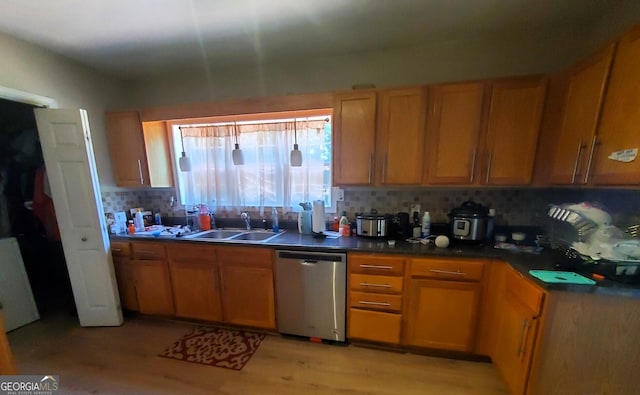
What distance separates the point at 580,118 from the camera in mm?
1470

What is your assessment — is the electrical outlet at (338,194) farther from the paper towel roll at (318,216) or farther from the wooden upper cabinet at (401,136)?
the wooden upper cabinet at (401,136)

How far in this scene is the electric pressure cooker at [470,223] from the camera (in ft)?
6.01

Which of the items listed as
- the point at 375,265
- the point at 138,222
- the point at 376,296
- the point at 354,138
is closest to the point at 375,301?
the point at 376,296

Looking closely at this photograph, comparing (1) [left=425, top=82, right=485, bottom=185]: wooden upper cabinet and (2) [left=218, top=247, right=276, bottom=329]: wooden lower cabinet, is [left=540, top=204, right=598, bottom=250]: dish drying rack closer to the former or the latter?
(1) [left=425, top=82, right=485, bottom=185]: wooden upper cabinet

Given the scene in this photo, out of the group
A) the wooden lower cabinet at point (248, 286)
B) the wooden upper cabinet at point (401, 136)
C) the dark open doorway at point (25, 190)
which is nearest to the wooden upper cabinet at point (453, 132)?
the wooden upper cabinet at point (401, 136)

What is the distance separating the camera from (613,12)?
157 cm

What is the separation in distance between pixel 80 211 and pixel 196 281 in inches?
48.3


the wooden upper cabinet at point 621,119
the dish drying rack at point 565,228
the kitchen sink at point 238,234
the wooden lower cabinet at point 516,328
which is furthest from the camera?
the kitchen sink at point 238,234

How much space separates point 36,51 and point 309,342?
349 cm

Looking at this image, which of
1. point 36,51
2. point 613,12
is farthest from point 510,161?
A: point 36,51

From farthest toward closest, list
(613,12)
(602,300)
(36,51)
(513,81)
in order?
(36,51), (513,81), (613,12), (602,300)

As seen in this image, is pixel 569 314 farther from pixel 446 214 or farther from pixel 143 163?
pixel 143 163

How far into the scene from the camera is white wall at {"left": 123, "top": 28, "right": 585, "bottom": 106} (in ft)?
6.16

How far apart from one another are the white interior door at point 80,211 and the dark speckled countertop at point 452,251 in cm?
25
